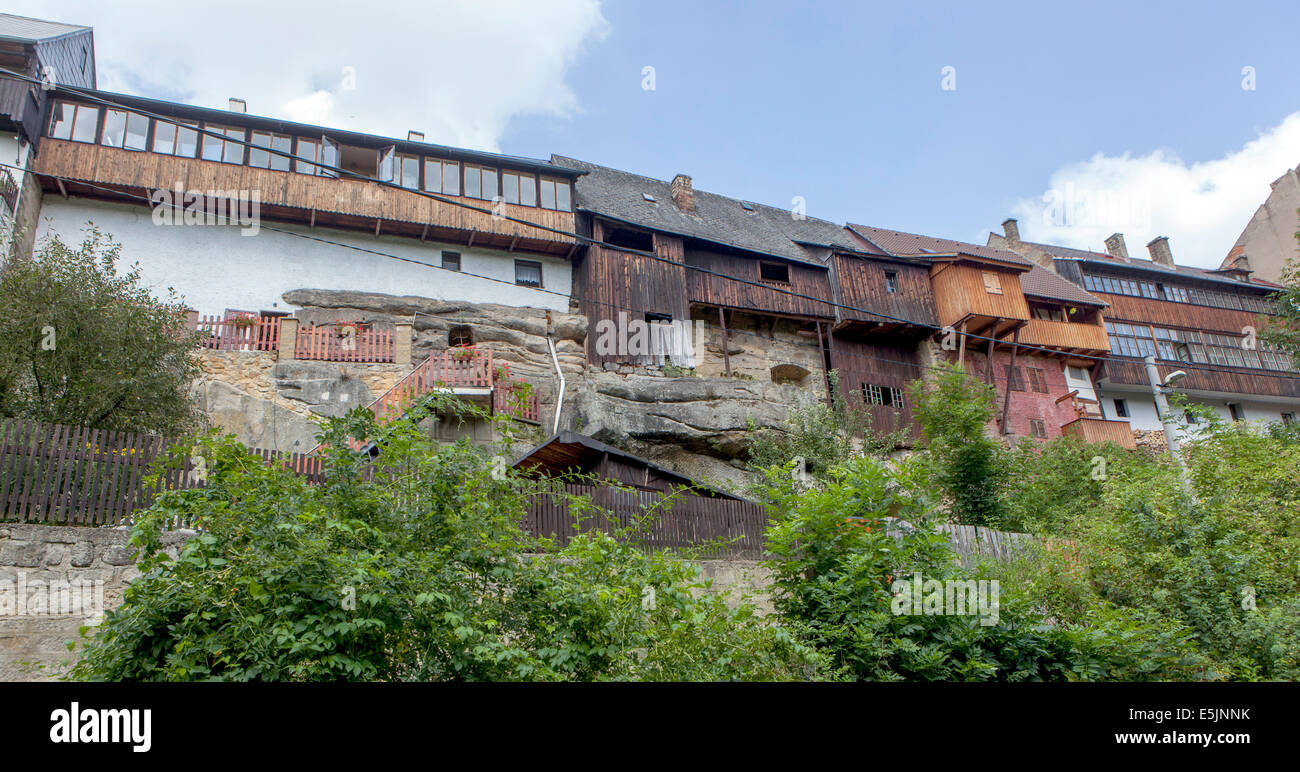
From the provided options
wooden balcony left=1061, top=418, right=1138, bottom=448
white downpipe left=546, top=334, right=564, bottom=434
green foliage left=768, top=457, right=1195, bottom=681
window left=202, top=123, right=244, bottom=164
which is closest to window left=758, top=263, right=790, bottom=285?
white downpipe left=546, top=334, right=564, bottom=434

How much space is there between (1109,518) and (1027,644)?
7.04 meters

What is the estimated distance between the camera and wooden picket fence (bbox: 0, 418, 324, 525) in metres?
9.34

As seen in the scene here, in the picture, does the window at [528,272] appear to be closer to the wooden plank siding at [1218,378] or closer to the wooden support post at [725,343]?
the wooden support post at [725,343]

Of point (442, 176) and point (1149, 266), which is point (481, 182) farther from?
point (1149, 266)

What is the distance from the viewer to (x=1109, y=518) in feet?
45.7

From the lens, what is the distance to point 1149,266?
37.6m

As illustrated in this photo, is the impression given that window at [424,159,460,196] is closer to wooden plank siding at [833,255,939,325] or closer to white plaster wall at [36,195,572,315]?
white plaster wall at [36,195,572,315]

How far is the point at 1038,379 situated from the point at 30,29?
3581 centimetres

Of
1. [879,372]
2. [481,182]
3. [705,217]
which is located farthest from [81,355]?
[879,372]

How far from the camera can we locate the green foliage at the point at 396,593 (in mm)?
5488

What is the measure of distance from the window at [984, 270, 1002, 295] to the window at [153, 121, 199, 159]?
27.0 metres

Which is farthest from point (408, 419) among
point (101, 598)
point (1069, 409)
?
point (1069, 409)

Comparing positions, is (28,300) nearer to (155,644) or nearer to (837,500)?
(155,644)

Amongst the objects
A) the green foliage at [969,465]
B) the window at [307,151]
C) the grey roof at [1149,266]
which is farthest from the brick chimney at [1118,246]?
the window at [307,151]
